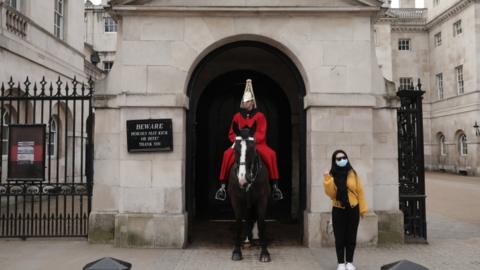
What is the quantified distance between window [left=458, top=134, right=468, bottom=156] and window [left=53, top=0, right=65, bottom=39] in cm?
3014

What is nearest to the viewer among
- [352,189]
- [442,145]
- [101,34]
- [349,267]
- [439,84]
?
[352,189]

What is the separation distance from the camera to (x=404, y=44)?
140ft

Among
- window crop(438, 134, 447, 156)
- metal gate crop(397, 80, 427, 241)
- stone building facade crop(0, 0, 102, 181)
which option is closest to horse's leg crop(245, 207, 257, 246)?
metal gate crop(397, 80, 427, 241)

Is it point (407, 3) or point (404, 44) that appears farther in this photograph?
point (407, 3)

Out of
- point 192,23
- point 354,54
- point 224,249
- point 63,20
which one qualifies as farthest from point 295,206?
point 63,20

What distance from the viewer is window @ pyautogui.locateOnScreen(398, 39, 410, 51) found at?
4240 centimetres

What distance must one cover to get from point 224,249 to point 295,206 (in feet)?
11.7

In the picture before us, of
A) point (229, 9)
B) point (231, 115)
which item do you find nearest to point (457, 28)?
point (231, 115)

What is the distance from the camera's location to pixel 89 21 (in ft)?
125

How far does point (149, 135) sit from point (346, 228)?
3.84 metres

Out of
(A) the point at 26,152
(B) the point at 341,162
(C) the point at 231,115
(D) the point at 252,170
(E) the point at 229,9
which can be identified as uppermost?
(E) the point at 229,9

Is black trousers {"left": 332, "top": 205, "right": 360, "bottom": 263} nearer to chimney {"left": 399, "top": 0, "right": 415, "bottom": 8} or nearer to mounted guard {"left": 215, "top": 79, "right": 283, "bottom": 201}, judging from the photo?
mounted guard {"left": 215, "top": 79, "right": 283, "bottom": 201}

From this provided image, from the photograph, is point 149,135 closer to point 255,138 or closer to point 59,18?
point 255,138

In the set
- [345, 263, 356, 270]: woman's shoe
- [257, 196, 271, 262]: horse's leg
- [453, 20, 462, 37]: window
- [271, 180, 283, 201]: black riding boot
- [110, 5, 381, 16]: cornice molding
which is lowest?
[345, 263, 356, 270]: woman's shoe
